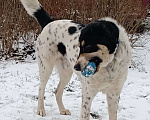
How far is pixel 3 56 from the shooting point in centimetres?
750

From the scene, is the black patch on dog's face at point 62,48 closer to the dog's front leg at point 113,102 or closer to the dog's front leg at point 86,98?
the dog's front leg at point 86,98

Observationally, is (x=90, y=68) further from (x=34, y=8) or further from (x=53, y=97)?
(x=53, y=97)

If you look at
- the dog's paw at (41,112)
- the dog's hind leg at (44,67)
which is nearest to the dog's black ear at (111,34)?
the dog's hind leg at (44,67)

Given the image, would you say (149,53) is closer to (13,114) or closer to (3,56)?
(3,56)

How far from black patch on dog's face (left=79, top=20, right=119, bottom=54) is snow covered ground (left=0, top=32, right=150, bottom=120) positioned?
1.56 metres

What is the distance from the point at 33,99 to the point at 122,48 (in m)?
2.17

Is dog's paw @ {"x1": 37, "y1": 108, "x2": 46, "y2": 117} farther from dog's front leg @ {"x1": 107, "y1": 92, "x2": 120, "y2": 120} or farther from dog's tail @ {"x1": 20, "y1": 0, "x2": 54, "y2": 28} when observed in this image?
dog's tail @ {"x1": 20, "y1": 0, "x2": 54, "y2": 28}

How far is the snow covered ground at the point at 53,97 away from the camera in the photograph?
3.78 m

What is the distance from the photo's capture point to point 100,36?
2.44 metres

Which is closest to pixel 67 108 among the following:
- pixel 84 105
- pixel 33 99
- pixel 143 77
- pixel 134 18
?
pixel 33 99

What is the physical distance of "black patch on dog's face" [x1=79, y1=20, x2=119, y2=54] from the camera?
7.98ft

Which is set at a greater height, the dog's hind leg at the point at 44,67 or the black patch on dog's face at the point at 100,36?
the black patch on dog's face at the point at 100,36

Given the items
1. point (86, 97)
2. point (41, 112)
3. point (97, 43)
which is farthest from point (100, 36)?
point (41, 112)

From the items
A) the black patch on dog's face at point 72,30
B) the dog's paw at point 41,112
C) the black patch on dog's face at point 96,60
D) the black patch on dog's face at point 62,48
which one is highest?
the black patch on dog's face at point 72,30
